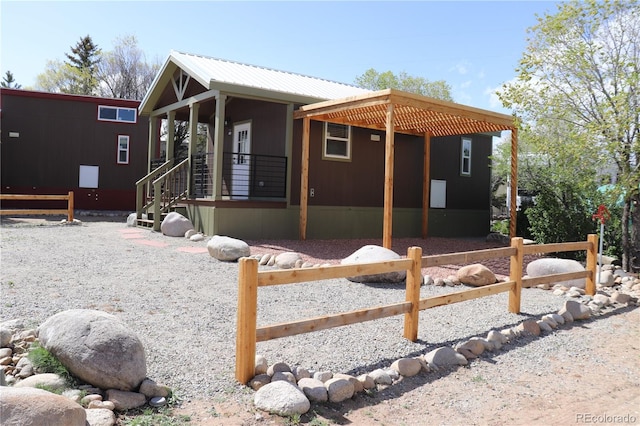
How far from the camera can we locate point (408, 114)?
11.4m

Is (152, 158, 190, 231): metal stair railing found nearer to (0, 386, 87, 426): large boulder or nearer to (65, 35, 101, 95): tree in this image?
(0, 386, 87, 426): large boulder

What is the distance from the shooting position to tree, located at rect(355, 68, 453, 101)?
37344 mm

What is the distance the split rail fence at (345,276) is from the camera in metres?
3.58

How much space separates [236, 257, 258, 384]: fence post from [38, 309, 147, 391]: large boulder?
682mm

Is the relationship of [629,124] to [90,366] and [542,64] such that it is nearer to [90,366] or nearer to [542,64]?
[542,64]

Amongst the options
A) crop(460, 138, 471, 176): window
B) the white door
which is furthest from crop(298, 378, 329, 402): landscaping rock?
crop(460, 138, 471, 176): window

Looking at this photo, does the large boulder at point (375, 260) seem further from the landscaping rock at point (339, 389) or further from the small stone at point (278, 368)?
the landscaping rock at point (339, 389)

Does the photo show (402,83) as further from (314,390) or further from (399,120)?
(314,390)

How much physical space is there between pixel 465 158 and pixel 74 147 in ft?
50.4

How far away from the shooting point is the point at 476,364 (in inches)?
175

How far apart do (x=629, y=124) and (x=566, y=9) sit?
2.50 meters

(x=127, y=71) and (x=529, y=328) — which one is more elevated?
(x=127, y=71)

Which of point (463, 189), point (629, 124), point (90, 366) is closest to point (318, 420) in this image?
point (90, 366)

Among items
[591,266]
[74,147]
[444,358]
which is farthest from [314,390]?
[74,147]
